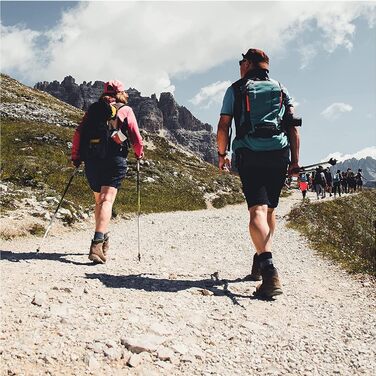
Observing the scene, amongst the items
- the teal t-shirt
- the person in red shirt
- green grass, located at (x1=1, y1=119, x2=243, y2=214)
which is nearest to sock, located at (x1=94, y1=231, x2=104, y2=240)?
the person in red shirt

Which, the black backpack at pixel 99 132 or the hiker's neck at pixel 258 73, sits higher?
the hiker's neck at pixel 258 73

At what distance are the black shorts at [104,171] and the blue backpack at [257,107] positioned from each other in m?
2.92

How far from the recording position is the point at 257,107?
21.1ft

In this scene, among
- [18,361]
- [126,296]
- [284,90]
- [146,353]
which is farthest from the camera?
[284,90]

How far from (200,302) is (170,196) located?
18.6 meters


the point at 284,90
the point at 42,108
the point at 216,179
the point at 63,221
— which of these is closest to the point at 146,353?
the point at 284,90

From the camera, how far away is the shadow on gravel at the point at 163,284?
6.48 m

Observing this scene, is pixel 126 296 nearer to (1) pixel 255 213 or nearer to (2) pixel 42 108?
(1) pixel 255 213

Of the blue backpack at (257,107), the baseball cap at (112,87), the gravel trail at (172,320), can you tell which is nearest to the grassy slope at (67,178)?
the baseball cap at (112,87)

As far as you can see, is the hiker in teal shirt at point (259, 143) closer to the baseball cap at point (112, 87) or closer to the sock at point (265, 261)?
the sock at point (265, 261)

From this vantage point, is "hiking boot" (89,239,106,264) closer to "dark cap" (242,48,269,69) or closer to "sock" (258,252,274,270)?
"sock" (258,252,274,270)

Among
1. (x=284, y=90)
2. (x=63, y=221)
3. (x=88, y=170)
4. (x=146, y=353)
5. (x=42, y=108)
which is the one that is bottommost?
(x=146, y=353)

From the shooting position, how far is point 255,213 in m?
6.45

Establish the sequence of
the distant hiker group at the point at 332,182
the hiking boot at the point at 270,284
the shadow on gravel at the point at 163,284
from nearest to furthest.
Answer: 1. the hiking boot at the point at 270,284
2. the shadow on gravel at the point at 163,284
3. the distant hiker group at the point at 332,182
